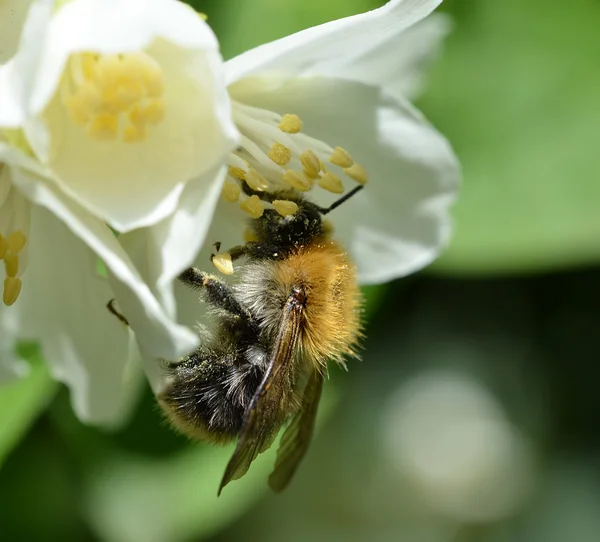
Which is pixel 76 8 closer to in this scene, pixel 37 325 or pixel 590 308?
pixel 37 325

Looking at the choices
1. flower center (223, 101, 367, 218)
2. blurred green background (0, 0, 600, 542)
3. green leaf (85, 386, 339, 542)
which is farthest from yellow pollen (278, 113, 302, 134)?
green leaf (85, 386, 339, 542)

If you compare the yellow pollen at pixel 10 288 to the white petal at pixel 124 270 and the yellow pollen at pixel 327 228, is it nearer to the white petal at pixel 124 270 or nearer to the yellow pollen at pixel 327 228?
the white petal at pixel 124 270

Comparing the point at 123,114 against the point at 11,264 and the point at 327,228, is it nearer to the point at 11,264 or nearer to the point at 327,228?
the point at 11,264

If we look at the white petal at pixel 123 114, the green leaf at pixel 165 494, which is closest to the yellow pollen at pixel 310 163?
the white petal at pixel 123 114

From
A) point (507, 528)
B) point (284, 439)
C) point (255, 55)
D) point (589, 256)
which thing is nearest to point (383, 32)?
point (255, 55)

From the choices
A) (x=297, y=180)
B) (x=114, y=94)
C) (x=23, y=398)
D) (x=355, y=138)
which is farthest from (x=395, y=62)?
(x=23, y=398)

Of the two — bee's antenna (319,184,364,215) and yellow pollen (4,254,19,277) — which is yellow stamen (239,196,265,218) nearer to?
bee's antenna (319,184,364,215)
